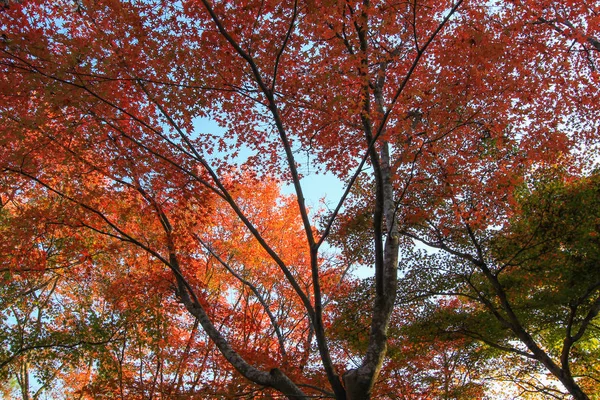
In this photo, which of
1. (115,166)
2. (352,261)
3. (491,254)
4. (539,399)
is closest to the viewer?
(115,166)

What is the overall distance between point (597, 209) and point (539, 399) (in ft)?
38.8

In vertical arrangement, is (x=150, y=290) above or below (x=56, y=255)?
below

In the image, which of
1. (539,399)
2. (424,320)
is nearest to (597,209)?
(424,320)

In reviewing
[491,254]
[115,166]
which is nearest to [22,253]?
[115,166]

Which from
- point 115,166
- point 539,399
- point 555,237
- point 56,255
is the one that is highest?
point 56,255

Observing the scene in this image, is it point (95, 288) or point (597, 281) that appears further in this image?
point (95, 288)

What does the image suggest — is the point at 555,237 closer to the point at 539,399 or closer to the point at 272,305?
the point at 272,305

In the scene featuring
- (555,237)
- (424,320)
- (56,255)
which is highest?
(56,255)

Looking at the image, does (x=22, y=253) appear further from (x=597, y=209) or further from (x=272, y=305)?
(x=597, y=209)

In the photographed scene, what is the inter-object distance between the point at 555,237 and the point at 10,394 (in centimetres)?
2146

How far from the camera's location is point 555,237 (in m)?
8.64

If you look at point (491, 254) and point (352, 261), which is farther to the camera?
point (352, 261)

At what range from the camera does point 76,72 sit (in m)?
4.79

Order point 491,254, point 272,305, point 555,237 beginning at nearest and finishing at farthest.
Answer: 1. point 555,237
2. point 491,254
3. point 272,305
